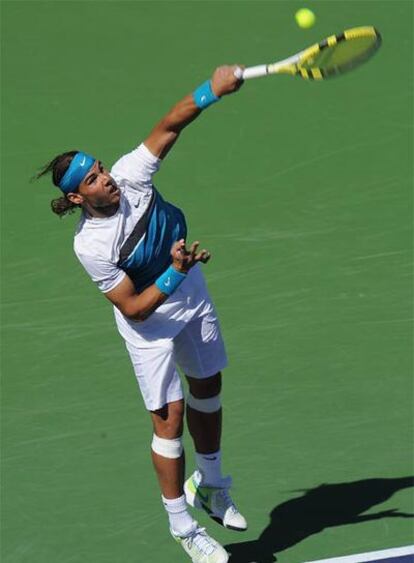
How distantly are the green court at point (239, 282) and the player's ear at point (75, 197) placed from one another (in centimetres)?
220

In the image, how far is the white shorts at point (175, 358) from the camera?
8.64 metres

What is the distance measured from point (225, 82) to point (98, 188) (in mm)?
951

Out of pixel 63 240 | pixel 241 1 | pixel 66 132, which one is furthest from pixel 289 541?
pixel 241 1

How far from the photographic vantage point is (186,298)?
8766mm

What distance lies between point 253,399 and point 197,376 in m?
1.51

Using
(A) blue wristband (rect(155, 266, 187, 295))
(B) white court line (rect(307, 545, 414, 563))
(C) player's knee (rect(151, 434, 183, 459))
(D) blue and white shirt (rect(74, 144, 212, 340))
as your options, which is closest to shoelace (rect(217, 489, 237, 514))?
(C) player's knee (rect(151, 434, 183, 459))

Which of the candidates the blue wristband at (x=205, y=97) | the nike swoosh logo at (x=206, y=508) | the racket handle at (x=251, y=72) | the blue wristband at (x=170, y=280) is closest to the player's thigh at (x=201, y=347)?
the blue wristband at (x=170, y=280)

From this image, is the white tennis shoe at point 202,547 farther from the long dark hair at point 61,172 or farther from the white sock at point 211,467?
the long dark hair at point 61,172

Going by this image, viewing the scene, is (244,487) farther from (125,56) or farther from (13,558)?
(125,56)

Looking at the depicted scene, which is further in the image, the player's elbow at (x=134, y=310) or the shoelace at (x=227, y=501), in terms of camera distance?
the shoelace at (x=227, y=501)

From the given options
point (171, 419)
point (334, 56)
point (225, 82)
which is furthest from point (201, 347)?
point (334, 56)

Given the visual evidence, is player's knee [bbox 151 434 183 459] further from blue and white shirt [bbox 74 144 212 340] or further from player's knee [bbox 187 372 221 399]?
blue and white shirt [bbox 74 144 212 340]

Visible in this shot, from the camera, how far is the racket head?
8547 millimetres

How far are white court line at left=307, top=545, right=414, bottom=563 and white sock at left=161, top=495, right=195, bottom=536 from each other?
2.74ft
